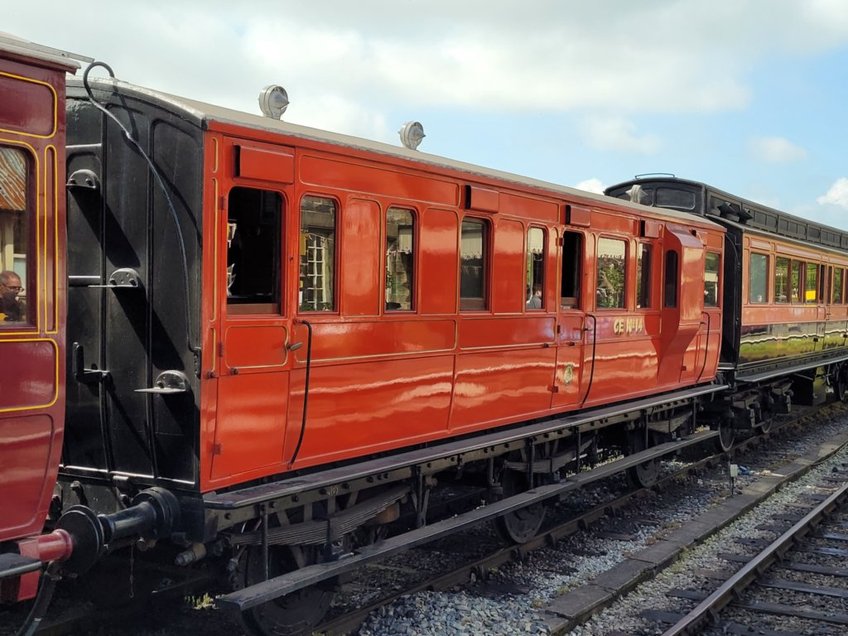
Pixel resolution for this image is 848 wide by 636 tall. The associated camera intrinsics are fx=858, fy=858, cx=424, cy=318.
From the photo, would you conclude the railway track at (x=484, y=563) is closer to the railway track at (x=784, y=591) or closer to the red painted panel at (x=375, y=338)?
the railway track at (x=784, y=591)

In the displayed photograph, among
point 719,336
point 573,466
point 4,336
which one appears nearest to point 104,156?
point 4,336

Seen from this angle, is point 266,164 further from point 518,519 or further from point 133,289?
point 518,519

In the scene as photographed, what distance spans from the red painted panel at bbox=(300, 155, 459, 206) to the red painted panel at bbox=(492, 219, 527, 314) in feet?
2.55

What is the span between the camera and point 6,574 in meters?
3.86

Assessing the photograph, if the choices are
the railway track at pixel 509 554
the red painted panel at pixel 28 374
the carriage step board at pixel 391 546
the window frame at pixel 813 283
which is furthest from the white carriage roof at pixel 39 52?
the window frame at pixel 813 283

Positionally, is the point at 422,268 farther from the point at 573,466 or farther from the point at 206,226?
the point at 573,466

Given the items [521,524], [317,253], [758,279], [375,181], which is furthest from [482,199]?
[758,279]

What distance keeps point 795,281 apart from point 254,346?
43.6 feet

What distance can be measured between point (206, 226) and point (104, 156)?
36.5 inches

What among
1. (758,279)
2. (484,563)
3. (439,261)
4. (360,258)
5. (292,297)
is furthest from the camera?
(758,279)

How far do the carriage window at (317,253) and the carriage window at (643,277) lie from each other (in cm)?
521

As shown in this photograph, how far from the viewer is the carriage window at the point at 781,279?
1475 cm

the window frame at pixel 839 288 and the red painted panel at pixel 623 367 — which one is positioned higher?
the window frame at pixel 839 288

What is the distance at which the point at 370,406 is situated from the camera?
6.05 m
